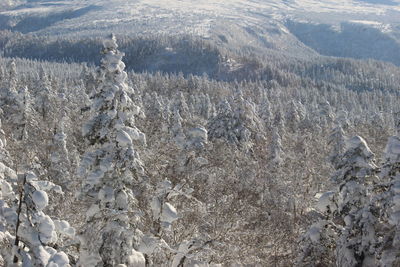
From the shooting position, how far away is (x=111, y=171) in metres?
13.4

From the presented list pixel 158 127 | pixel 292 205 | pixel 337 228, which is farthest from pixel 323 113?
pixel 337 228

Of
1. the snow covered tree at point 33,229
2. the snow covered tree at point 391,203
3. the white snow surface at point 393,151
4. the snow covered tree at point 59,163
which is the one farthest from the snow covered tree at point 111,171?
the snow covered tree at point 59,163

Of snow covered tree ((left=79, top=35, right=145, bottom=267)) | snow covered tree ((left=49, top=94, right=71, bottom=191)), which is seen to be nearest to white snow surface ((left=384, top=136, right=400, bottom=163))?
snow covered tree ((left=79, top=35, right=145, bottom=267))

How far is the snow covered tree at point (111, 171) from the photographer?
42.9 feet

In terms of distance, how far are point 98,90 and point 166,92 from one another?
121m

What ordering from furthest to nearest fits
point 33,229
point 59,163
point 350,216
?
point 59,163 → point 350,216 → point 33,229

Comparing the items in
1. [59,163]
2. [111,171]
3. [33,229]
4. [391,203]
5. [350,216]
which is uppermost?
[33,229]

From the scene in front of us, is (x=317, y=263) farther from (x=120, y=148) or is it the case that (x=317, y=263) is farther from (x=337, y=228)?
(x=120, y=148)

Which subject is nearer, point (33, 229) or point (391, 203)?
point (33, 229)

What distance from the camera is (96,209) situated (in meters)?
13.3

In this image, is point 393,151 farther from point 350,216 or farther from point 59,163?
point 59,163

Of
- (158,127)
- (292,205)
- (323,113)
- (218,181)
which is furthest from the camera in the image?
(323,113)

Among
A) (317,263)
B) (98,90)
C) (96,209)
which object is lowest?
(317,263)

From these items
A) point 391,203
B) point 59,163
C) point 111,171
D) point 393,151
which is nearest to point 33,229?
point 111,171
